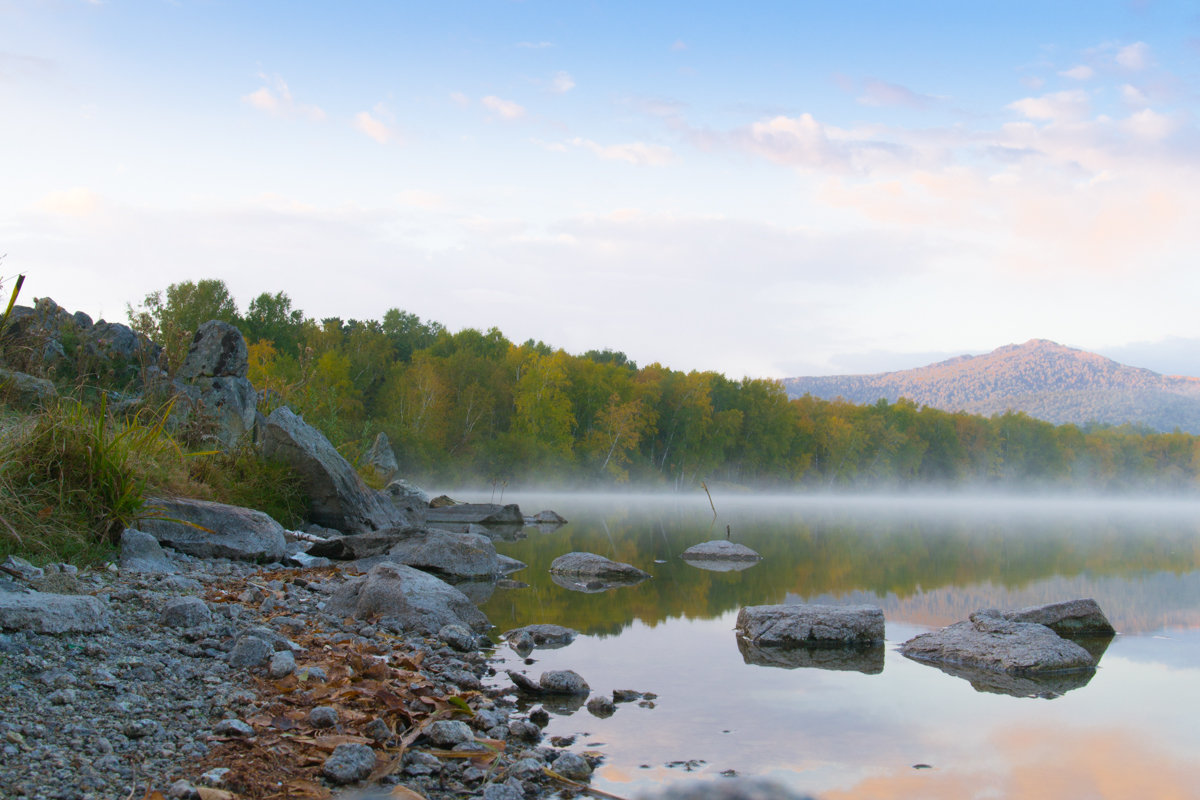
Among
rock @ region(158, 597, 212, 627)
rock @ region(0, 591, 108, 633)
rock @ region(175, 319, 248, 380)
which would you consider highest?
rock @ region(175, 319, 248, 380)

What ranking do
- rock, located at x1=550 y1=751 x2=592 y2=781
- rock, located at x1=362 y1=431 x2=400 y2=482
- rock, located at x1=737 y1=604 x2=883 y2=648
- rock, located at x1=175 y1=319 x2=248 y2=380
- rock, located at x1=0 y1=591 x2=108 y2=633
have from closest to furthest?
rock, located at x1=550 y1=751 x2=592 y2=781 < rock, located at x1=0 y1=591 x2=108 y2=633 < rock, located at x1=737 y1=604 x2=883 y2=648 < rock, located at x1=175 y1=319 x2=248 y2=380 < rock, located at x1=362 y1=431 x2=400 y2=482

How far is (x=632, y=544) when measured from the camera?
1973 centimetres

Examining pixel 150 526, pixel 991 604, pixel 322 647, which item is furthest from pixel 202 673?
pixel 991 604

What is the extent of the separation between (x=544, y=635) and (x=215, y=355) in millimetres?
11071

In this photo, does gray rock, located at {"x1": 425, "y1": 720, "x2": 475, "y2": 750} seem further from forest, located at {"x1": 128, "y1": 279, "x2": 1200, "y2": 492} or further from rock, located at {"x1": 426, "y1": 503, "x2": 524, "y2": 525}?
forest, located at {"x1": 128, "y1": 279, "x2": 1200, "y2": 492}

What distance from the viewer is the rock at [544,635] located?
25.9ft

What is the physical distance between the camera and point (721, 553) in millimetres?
16328

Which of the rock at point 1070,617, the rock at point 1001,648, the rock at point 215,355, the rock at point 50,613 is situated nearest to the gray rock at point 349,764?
the rock at point 50,613

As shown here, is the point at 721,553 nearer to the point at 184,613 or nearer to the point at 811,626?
the point at 811,626

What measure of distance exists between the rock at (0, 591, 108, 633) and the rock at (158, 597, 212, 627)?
1.70ft

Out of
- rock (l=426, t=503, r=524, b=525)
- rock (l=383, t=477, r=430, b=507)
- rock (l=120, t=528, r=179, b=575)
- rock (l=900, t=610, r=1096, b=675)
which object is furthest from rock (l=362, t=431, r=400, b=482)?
rock (l=900, t=610, r=1096, b=675)

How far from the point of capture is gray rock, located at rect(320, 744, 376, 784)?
3844 millimetres

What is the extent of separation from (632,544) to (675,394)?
2219 inches

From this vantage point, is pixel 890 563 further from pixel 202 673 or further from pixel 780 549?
pixel 202 673
